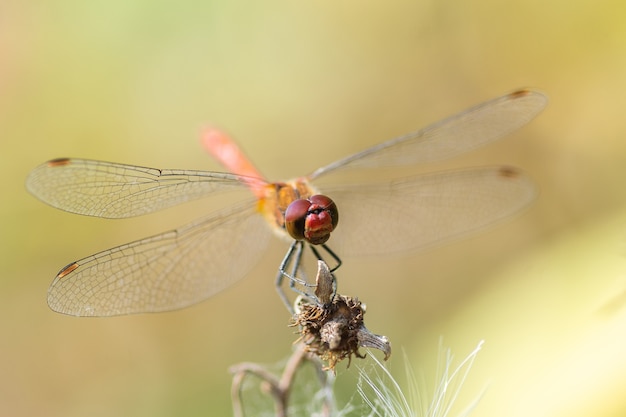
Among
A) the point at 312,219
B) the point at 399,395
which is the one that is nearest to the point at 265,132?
the point at 312,219

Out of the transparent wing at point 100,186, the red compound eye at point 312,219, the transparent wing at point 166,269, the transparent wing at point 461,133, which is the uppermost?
the transparent wing at point 461,133

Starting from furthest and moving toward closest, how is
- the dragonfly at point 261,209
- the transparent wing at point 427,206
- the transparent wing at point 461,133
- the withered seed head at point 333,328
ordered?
the transparent wing at point 427,206
the transparent wing at point 461,133
the dragonfly at point 261,209
the withered seed head at point 333,328

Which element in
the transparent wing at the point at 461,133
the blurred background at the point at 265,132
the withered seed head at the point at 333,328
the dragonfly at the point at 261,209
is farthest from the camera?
the blurred background at the point at 265,132

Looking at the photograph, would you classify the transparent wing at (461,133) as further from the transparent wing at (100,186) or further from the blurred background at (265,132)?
the transparent wing at (100,186)

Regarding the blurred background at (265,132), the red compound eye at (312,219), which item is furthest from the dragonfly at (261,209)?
the blurred background at (265,132)

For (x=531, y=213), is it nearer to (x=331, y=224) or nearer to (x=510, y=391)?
(x=510, y=391)

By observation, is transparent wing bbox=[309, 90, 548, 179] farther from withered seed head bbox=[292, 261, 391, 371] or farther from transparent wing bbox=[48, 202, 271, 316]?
withered seed head bbox=[292, 261, 391, 371]
